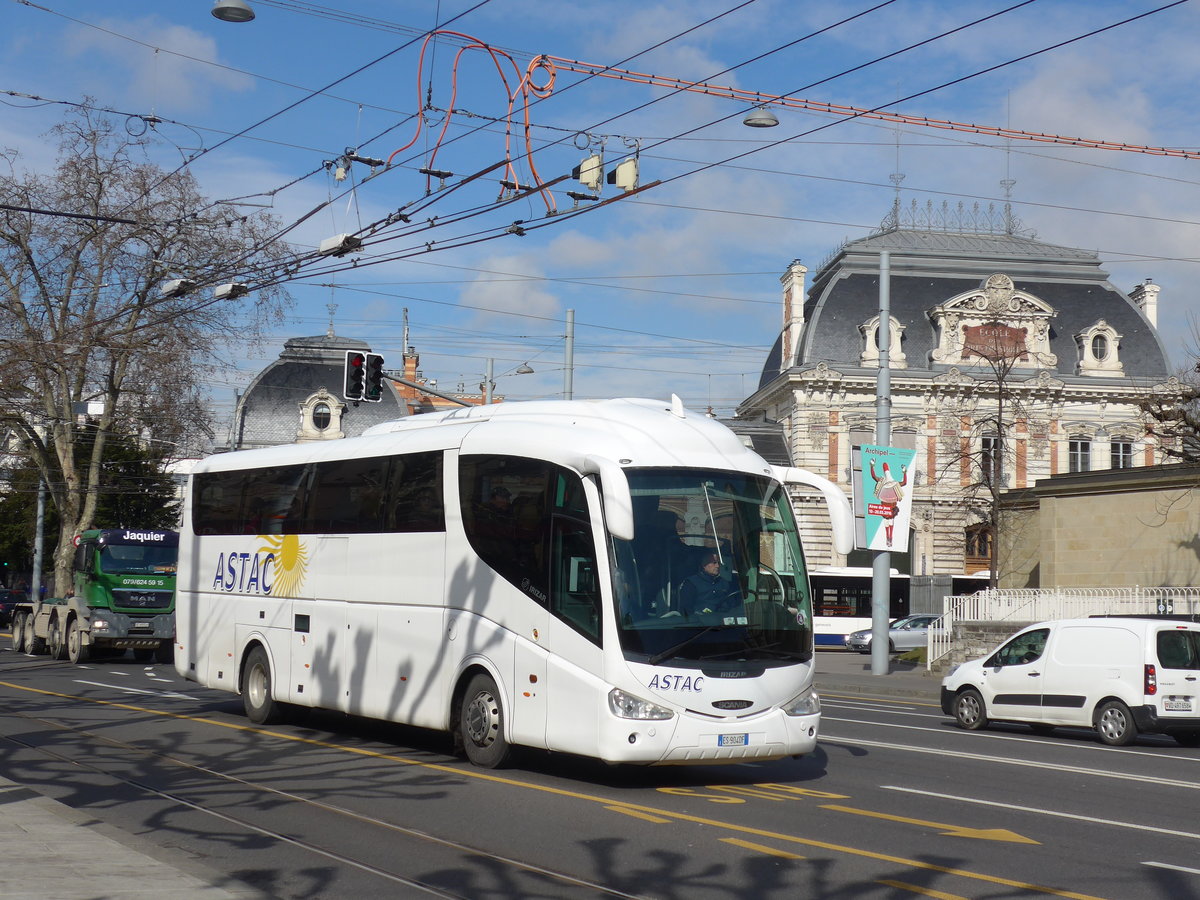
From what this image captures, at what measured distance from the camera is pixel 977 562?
68875 mm

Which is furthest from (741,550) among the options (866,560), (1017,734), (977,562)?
(977,562)

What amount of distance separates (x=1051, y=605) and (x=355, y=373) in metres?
15.4

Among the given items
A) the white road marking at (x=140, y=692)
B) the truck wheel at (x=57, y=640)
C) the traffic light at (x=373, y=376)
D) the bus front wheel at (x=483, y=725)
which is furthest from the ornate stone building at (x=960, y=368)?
the bus front wheel at (x=483, y=725)

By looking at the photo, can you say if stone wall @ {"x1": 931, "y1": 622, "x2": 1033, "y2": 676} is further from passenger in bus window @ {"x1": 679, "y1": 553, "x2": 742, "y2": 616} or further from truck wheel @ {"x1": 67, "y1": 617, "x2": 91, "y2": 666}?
passenger in bus window @ {"x1": 679, "y1": 553, "x2": 742, "y2": 616}

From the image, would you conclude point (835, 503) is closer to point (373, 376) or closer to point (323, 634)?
point (323, 634)

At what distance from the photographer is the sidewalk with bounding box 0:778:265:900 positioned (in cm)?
746

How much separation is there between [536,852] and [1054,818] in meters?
4.21

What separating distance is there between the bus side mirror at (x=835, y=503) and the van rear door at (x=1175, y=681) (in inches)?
276

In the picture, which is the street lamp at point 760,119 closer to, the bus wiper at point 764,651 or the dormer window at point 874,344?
the bus wiper at point 764,651

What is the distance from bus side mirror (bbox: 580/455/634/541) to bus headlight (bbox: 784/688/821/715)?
241cm

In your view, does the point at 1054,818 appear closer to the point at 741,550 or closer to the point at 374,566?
the point at 741,550

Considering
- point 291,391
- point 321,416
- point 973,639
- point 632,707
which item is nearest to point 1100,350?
point 321,416

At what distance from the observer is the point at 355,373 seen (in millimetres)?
26188

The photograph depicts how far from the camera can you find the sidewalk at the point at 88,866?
24.5 feet
